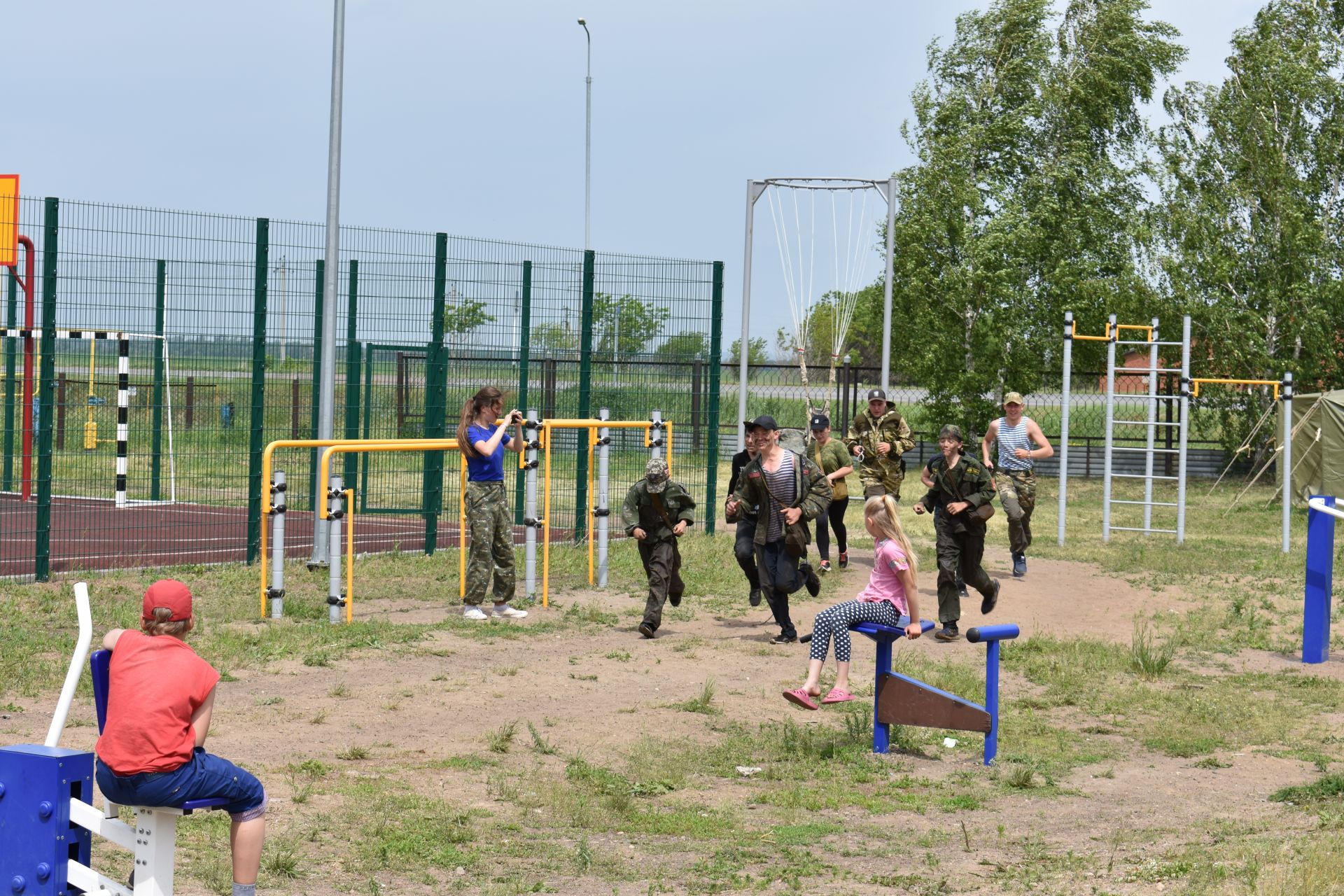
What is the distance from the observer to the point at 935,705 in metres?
7.41

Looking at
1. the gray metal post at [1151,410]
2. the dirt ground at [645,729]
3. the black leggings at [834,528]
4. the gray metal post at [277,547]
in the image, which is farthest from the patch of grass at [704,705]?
the gray metal post at [1151,410]

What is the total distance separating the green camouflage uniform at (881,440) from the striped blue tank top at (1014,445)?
860 millimetres

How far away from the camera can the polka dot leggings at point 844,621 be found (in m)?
Answer: 7.92

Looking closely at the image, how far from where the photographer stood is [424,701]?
8453mm

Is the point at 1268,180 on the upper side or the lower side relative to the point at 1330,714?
upper

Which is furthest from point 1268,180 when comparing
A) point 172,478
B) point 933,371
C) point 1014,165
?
point 172,478

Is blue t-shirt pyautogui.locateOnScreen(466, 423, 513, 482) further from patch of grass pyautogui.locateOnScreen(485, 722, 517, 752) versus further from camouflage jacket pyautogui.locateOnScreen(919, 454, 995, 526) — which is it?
patch of grass pyautogui.locateOnScreen(485, 722, 517, 752)

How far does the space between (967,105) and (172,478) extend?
2037 cm

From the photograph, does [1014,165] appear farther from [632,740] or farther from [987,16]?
[632,740]

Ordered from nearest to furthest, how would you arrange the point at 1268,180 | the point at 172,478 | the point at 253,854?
the point at 253,854 → the point at 172,478 → the point at 1268,180

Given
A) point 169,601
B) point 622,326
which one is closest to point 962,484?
point 622,326

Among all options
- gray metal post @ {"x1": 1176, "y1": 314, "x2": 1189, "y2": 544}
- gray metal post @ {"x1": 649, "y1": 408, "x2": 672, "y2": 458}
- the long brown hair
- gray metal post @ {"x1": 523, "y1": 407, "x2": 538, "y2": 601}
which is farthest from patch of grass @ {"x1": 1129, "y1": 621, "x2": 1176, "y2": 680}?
gray metal post @ {"x1": 1176, "y1": 314, "x2": 1189, "y2": 544}

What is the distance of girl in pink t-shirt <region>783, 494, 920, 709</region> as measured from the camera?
785 centimetres

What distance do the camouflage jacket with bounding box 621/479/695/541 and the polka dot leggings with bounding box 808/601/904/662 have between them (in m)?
2.46
